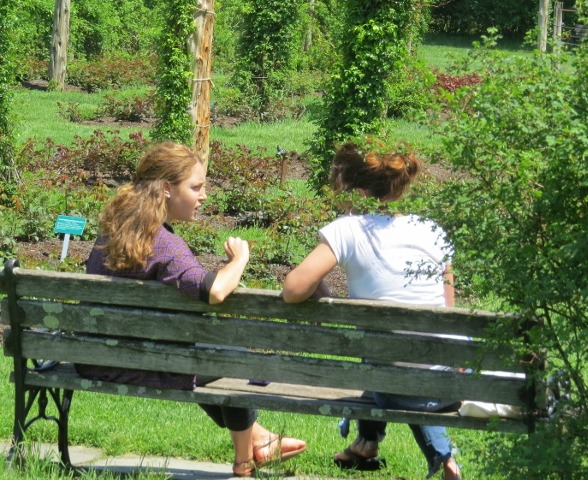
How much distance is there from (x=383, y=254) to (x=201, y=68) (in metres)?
10.5

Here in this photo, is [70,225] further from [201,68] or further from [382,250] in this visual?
[201,68]

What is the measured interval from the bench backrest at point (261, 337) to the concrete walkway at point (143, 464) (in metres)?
0.62

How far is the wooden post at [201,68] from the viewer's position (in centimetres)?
1405

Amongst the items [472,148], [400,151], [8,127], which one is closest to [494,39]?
[472,148]

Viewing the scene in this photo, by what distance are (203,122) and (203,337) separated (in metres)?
10.6

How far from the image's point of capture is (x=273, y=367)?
427cm

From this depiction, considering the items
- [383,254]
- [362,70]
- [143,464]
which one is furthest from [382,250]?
[362,70]

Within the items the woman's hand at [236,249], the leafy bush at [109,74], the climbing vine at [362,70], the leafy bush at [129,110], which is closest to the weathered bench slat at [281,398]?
the woman's hand at [236,249]

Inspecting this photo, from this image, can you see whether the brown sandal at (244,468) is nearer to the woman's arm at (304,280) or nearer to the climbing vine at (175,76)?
the woman's arm at (304,280)

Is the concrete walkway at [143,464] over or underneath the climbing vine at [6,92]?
underneath

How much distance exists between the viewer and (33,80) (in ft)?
107

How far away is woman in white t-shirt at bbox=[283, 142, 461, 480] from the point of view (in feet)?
13.9

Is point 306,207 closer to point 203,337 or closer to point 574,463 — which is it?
point 203,337

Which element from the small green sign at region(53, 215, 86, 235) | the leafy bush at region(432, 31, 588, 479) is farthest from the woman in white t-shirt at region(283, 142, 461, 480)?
the small green sign at region(53, 215, 86, 235)
